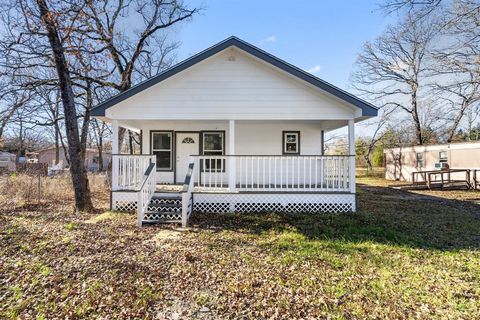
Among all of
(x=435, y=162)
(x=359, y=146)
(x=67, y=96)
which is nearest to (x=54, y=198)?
(x=67, y=96)

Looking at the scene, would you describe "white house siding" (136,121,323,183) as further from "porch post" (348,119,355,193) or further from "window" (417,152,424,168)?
"window" (417,152,424,168)

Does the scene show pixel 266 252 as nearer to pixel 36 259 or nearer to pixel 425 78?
pixel 36 259

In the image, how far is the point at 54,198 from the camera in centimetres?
1180

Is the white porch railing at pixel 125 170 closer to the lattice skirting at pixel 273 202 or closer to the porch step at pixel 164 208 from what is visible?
the porch step at pixel 164 208

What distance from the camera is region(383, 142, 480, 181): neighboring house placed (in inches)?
685

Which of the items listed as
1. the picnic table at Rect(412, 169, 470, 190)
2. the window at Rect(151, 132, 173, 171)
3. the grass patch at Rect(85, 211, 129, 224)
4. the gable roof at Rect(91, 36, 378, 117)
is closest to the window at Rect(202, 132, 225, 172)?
the window at Rect(151, 132, 173, 171)

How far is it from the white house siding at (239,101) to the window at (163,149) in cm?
286

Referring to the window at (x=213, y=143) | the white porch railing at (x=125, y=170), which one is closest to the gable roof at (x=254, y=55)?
the white porch railing at (x=125, y=170)

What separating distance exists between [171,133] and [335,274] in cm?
907

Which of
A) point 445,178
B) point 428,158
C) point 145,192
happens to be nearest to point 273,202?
point 145,192

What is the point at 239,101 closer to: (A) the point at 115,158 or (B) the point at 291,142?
(B) the point at 291,142

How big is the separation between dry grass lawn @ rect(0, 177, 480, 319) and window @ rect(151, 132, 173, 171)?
3.68 meters

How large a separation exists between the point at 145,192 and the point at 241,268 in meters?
4.33

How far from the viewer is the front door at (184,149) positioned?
38.8ft
